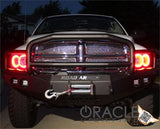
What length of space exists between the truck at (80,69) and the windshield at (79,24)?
1.33 metres

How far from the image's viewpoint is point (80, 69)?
159 inches

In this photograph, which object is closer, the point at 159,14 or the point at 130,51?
the point at 130,51

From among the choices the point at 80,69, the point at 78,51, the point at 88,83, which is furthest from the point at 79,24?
the point at 88,83

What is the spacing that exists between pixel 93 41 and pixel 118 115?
200 cm

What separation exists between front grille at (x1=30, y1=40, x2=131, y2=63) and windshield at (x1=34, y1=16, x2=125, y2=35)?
1298mm

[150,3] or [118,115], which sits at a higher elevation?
[150,3]

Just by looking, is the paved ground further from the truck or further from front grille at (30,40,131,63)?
front grille at (30,40,131,63)

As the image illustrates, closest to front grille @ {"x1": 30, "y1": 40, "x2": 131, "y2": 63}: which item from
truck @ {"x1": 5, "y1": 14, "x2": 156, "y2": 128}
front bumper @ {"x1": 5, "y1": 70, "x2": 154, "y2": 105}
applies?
truck @ {"x1": 5, "y1": 14, "x2": 156, "y2": 128}

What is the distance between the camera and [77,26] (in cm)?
546

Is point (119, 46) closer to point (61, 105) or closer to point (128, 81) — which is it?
point (128, 81)

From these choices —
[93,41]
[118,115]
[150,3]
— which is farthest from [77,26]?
[150,3]

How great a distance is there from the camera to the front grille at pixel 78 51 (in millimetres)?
4094

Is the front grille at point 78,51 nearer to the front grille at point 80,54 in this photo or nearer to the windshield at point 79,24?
the front grille at point 80,54

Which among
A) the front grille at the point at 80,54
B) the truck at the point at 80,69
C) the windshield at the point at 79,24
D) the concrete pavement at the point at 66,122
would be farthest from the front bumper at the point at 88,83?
the windshield at the point at 79,24
